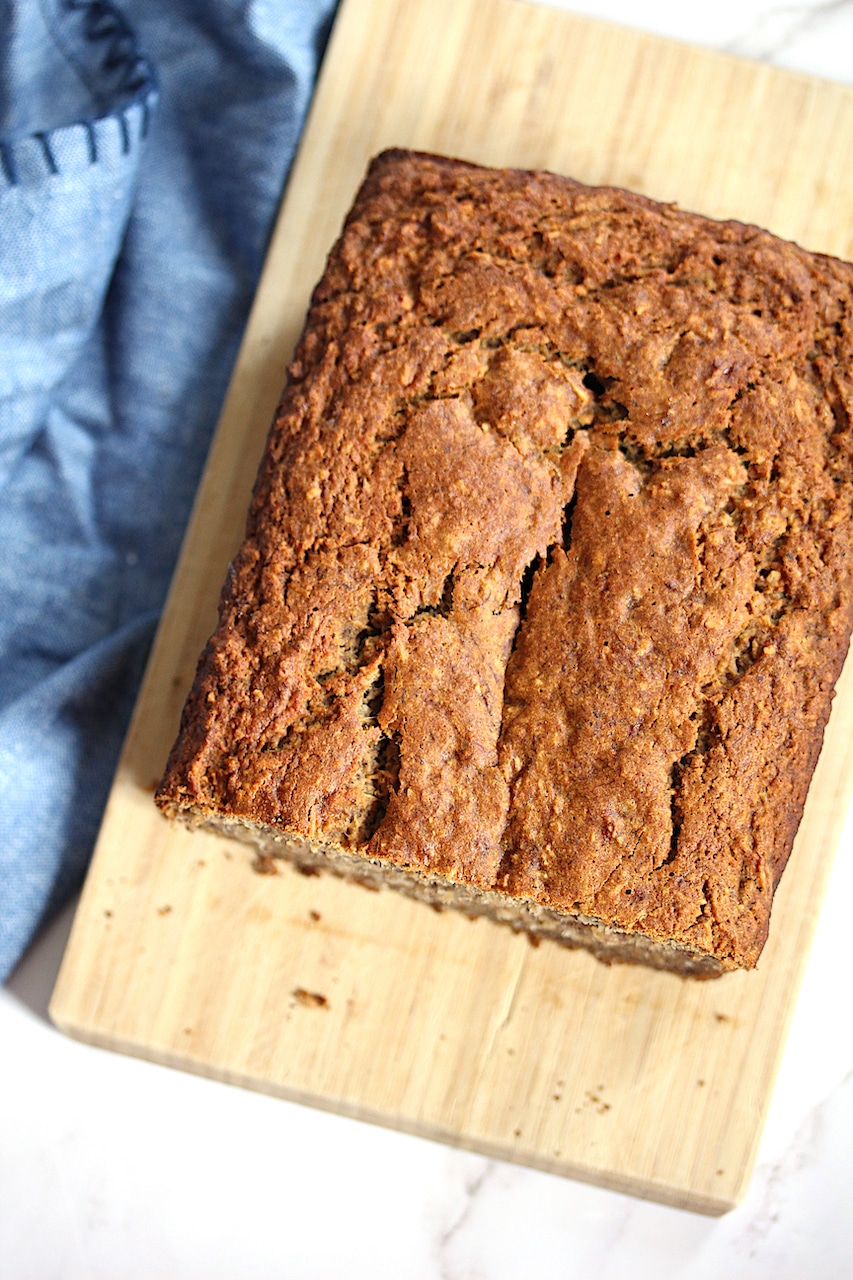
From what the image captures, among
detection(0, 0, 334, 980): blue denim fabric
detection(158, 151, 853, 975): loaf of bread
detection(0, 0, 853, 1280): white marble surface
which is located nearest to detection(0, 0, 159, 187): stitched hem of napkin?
detection(0, 0, 334, 980): blue denim fabric

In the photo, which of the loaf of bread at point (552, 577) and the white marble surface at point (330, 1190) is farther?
the white marble surface at point (330, 1190)

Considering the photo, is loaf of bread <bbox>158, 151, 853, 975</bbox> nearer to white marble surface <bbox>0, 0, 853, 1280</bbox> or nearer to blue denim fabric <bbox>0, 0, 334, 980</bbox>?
blue denim fabric <bbox>0, 0, 334, 980</bbox>

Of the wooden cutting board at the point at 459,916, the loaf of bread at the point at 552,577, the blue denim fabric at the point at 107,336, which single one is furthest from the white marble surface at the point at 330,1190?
the loaf of bread at the point at 552,577

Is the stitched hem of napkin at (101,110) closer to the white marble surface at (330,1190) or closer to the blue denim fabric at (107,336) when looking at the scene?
the blue denim fabric at (107,336)

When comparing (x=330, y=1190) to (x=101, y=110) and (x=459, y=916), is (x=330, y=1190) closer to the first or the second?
(x=459, y=916)

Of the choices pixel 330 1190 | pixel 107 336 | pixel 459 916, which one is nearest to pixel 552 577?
pixel 459 916

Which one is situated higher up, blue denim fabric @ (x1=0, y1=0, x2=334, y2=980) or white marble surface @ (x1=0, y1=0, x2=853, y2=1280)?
blue denim fabric @ (x1=0, y1=0, x2=334, y2=980)

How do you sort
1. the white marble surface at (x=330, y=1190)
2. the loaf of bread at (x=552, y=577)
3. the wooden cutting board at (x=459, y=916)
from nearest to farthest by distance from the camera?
the loaf of bread at (x=552, y=577)
the wooden cutting board at (x=459, y=916)
the white marble surface at (x=330, y=1190)
